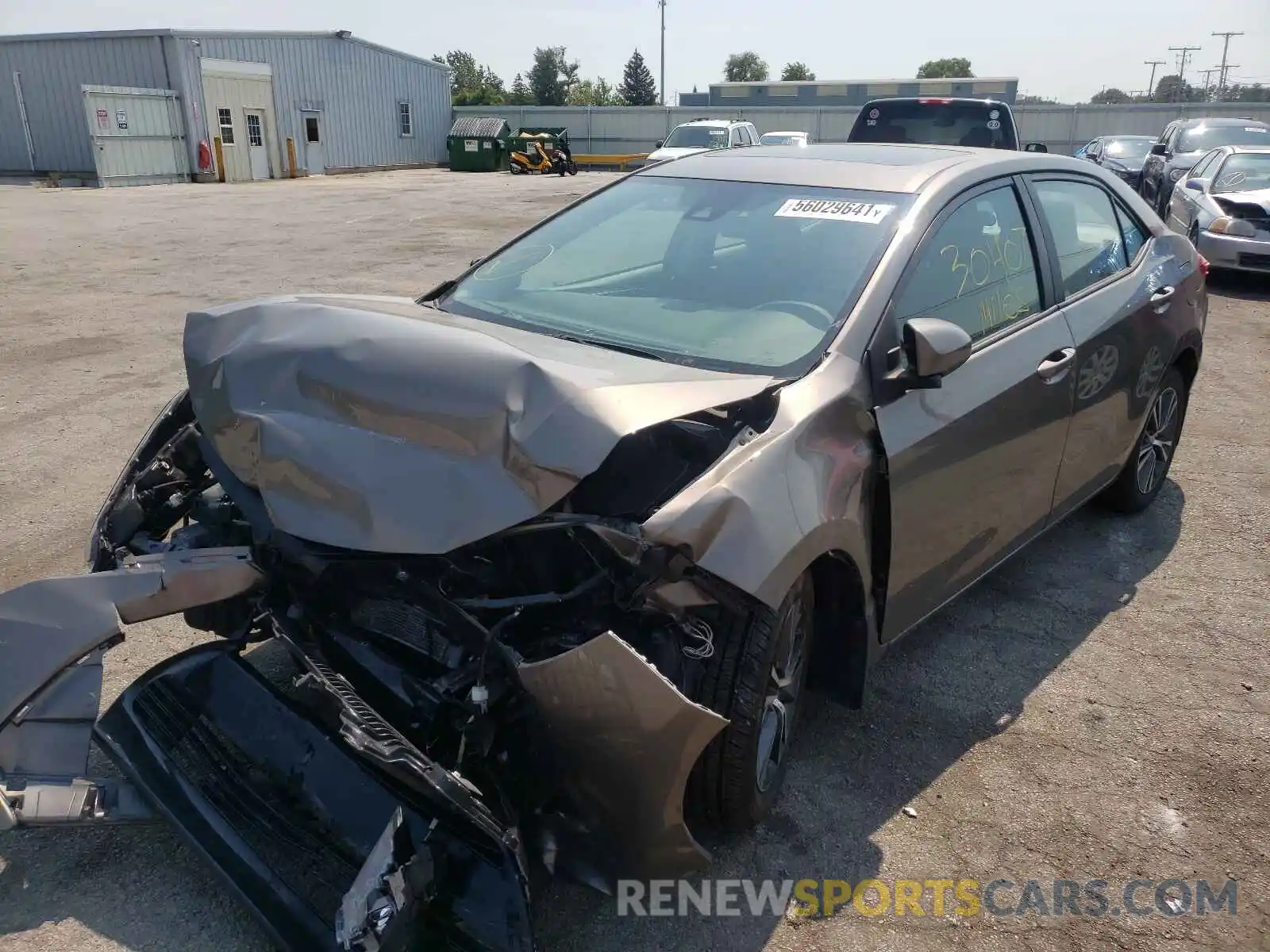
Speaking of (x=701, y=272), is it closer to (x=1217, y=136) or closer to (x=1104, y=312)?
(x=1104, y=312)

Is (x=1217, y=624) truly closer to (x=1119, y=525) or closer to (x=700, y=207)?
(x=1119, y=525)

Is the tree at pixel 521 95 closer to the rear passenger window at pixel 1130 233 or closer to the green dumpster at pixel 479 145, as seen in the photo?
the green dumpster at pixel 479 145

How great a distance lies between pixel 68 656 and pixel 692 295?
2104mm

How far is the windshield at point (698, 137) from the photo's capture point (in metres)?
21.4

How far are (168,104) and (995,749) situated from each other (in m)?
30.7

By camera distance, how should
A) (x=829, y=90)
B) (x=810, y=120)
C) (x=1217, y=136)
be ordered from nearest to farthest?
(x=1217, y=136) → (x=810, y=120) → (x=829, y=90)

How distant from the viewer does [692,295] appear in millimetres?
3361

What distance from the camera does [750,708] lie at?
8.28ft

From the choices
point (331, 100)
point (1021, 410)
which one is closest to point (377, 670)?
point (1021, 410)

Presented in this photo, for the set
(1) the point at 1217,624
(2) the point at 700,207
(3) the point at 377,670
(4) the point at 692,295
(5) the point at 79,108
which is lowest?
(1) the point at 1217,624

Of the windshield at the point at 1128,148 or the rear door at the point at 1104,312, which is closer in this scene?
the rear door at the point at 1104,312

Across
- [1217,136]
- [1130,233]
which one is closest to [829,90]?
[1217,136]

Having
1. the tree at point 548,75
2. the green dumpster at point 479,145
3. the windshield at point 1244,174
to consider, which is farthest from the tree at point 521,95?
the windshield at point 1244,174

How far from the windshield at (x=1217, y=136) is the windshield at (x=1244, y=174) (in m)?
3.32
